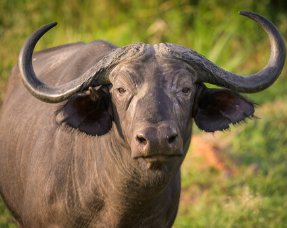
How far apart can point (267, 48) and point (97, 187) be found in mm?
9649

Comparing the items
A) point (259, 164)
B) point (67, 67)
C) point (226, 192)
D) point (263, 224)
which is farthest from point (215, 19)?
point (67, 67)

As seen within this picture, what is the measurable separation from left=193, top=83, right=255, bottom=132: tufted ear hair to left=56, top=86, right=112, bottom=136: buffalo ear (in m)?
0.71

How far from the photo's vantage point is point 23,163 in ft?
14.3

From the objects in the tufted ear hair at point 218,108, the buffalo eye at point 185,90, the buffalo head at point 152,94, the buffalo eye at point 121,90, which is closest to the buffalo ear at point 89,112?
the buffalo head at point 152,94

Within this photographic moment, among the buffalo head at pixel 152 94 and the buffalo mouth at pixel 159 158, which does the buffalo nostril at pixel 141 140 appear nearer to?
the buffalo head at pixel 152 94

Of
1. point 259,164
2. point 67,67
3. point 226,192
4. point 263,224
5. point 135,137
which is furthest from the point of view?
point 259,164

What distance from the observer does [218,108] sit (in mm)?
3709

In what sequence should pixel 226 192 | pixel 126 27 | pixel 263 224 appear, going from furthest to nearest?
1. pixel 126 27
2. pixel 226 192
3. pixel 263 224

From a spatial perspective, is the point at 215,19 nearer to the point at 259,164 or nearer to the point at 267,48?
the point at 267,48

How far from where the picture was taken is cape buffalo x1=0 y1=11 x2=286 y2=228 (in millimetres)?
3184

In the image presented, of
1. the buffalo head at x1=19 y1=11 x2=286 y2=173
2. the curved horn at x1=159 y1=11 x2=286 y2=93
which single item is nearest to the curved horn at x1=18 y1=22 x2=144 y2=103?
the buffalo head at x1=19 y1=11 x2=286 y2=173

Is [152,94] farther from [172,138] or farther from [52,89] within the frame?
[52,89]

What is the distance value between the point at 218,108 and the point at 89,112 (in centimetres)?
103

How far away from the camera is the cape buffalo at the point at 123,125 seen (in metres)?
3.18
